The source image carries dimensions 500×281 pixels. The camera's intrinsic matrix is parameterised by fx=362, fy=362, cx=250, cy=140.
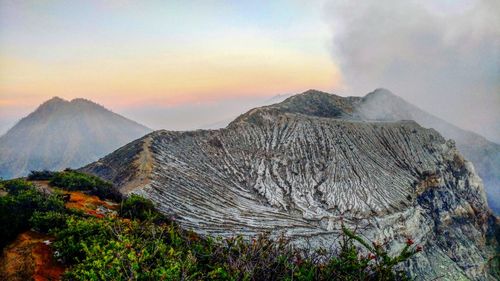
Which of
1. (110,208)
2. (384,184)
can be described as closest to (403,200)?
(384,184)

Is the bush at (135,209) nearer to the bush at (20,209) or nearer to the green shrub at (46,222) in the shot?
the bush at (20,209)

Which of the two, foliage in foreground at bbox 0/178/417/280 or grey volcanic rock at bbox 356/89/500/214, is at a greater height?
grey volcanic rock at bbox 356/89/500/214

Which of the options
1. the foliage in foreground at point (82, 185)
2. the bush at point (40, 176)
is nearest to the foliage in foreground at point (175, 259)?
the foliage in foreground at point (82, 185)

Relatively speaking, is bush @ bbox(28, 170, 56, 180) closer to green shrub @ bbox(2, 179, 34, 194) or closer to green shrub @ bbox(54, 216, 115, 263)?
green shrub @ bbox(2, 179, 34, 194)

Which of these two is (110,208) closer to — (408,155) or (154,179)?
(154,179)

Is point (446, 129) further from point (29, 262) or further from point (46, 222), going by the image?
point (29, 262)

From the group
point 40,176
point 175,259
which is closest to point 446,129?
point 40,176

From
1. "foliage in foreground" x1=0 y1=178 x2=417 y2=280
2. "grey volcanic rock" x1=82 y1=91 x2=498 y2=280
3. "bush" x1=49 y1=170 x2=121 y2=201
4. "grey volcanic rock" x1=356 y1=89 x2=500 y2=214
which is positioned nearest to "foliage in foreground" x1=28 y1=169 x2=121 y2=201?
"bush" x1=49 y1=170 x2=121 y2=201
